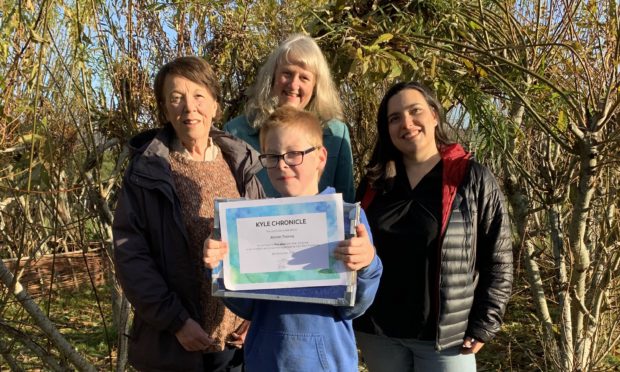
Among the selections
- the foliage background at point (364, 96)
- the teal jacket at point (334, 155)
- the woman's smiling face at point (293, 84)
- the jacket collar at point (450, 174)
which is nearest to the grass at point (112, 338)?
the foliage background at point (364, 96)

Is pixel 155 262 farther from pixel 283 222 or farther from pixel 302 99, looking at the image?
pixel 302 99

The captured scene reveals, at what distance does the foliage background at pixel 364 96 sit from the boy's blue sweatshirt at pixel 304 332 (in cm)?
105

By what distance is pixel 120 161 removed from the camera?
10.1ft

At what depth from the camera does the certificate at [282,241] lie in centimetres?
170

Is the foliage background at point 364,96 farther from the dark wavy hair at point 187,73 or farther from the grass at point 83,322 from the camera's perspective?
the grass at point 83,322

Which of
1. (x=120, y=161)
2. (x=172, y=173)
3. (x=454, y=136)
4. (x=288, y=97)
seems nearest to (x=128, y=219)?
(x=172, y=173)

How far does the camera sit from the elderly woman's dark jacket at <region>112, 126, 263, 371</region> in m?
1.94

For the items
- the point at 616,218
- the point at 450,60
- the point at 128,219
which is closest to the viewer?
the point at 128,219

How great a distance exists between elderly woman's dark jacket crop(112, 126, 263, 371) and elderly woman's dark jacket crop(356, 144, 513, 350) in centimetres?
79

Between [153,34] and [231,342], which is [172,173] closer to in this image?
[231,342]

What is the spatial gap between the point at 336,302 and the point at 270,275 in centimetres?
21

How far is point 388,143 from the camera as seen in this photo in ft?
8.10

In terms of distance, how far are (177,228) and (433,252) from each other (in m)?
0.97

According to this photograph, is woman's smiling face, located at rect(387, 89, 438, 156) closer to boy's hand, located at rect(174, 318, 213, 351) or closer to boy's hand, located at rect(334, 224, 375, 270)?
boy's hand, located at rect(334, 224, 375, 270)
